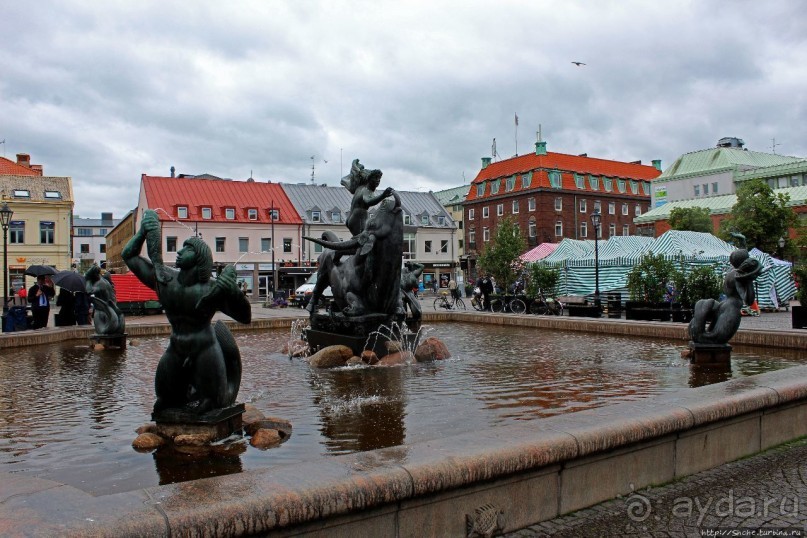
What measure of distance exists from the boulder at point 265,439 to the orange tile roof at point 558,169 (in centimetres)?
6761

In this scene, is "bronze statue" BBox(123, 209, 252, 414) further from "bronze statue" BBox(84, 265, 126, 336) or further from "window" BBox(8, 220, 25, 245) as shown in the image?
"window" BBox(8, 220, 25, 245)

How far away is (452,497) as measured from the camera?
3447 mm

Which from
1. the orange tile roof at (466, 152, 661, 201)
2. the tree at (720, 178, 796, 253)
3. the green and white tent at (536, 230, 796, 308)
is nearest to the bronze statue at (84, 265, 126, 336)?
the green and white tent at (536, 230, 796, 308)

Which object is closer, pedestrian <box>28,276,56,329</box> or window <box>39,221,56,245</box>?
pedestrian <box>28,276,56,329</box>

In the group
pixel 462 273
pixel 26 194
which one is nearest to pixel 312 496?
pixel 26 194

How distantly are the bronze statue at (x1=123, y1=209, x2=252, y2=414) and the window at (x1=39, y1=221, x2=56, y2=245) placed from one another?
183 feet

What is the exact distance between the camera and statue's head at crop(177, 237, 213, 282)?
4.69 metres

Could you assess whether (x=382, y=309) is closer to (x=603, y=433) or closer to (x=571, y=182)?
(x=603, y=433)

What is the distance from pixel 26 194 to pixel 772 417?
59.3 meters

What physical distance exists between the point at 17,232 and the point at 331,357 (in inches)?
2060

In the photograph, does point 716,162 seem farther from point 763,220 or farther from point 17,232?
point 17,232

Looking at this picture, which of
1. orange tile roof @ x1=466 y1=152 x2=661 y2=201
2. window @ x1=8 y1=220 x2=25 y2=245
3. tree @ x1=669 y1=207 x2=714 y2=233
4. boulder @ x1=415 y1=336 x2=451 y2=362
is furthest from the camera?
orange tile roof @ x1=466 y1=152 x2=661 y2=201

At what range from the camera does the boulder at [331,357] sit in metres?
9.52

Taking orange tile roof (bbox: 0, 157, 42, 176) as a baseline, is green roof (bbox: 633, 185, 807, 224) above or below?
below
